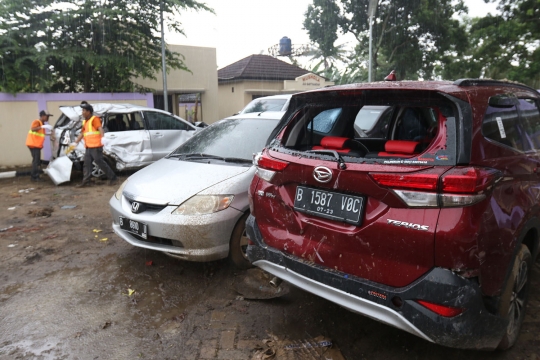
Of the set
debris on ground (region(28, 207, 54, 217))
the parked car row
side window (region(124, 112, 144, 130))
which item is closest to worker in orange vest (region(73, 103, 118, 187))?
side window (region(124, 112, 144, 130))

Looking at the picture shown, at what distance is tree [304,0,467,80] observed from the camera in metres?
20.7

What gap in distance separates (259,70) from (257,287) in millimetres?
19179

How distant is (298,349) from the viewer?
2.83 meters

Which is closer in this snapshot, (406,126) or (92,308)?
(92,308)

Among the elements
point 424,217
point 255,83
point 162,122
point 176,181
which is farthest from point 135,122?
point 255,83

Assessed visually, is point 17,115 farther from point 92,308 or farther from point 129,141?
point 92,308

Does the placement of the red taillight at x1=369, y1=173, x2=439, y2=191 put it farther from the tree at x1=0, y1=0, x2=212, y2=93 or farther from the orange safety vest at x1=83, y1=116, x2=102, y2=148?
the tree at x1=0, y1=0, x2=212, y2=93

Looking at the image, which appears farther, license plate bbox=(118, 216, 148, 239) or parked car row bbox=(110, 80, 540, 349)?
license plate bbox=(118, 216, 148, 239)

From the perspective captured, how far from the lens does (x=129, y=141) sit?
8.92 metres

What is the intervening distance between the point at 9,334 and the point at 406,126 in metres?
3.72

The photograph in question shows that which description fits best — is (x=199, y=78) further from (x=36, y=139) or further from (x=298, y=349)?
(x=298, y=349)

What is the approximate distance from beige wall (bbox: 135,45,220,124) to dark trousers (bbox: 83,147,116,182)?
23.2ft

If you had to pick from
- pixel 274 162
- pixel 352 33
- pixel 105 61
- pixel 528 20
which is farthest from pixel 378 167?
pixel 352 33

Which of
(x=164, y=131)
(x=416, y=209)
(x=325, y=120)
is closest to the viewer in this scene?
(x=416, y=209)
